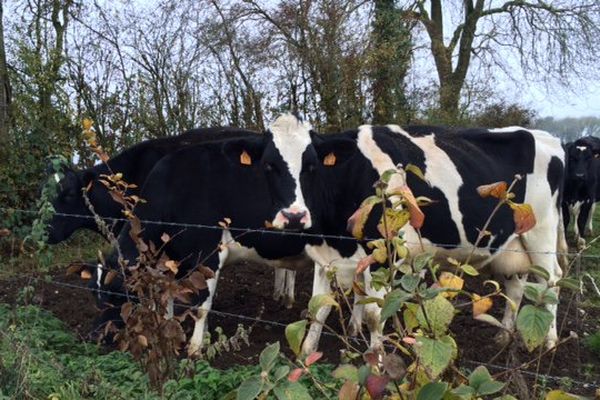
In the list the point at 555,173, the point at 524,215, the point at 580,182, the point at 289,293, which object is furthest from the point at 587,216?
the point at 524,215

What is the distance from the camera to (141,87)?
471 inches

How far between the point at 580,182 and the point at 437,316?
35.5ft

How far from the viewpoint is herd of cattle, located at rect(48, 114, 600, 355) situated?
5.28 meters

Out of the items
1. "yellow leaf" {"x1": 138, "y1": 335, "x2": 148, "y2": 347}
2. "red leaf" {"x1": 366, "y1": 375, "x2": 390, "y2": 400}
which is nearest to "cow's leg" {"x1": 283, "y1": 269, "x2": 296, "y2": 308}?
"yellow leaf" {"x1": 138, "y1": 335, "x2": 148, "y2": 347}

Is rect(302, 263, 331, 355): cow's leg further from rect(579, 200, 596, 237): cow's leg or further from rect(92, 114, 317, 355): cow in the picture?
rect(579, 200, 596, 237): cow's leg

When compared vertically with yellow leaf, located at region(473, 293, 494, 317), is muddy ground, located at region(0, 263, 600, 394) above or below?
below

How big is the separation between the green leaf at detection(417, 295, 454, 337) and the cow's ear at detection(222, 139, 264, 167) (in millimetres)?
3492

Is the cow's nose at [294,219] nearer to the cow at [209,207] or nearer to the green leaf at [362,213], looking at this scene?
the cow at [209,207]

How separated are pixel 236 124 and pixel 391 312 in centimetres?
1060

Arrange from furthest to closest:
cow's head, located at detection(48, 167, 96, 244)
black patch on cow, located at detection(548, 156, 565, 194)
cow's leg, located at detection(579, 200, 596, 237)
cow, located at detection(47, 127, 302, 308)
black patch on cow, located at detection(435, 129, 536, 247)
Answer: cow's leg, located at detection(579, 200, 596, 237) → cow's head, located at detection(48, 167, 96, 244) → cow, located at detection(47, 127, 302, 308) → black patch on cow, located at detection(548, 156, 565, 194) → black patch on cow, located at detection(435, 129, 536, 247)

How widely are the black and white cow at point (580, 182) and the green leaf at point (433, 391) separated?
34.1ft

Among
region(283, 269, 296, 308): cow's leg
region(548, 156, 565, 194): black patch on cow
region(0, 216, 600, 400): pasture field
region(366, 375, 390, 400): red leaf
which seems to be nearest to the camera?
region(366, 375, 390, 400): red leaf

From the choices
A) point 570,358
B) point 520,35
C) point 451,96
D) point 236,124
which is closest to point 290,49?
point 236,124

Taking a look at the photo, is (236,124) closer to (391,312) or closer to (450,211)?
(450,211)
